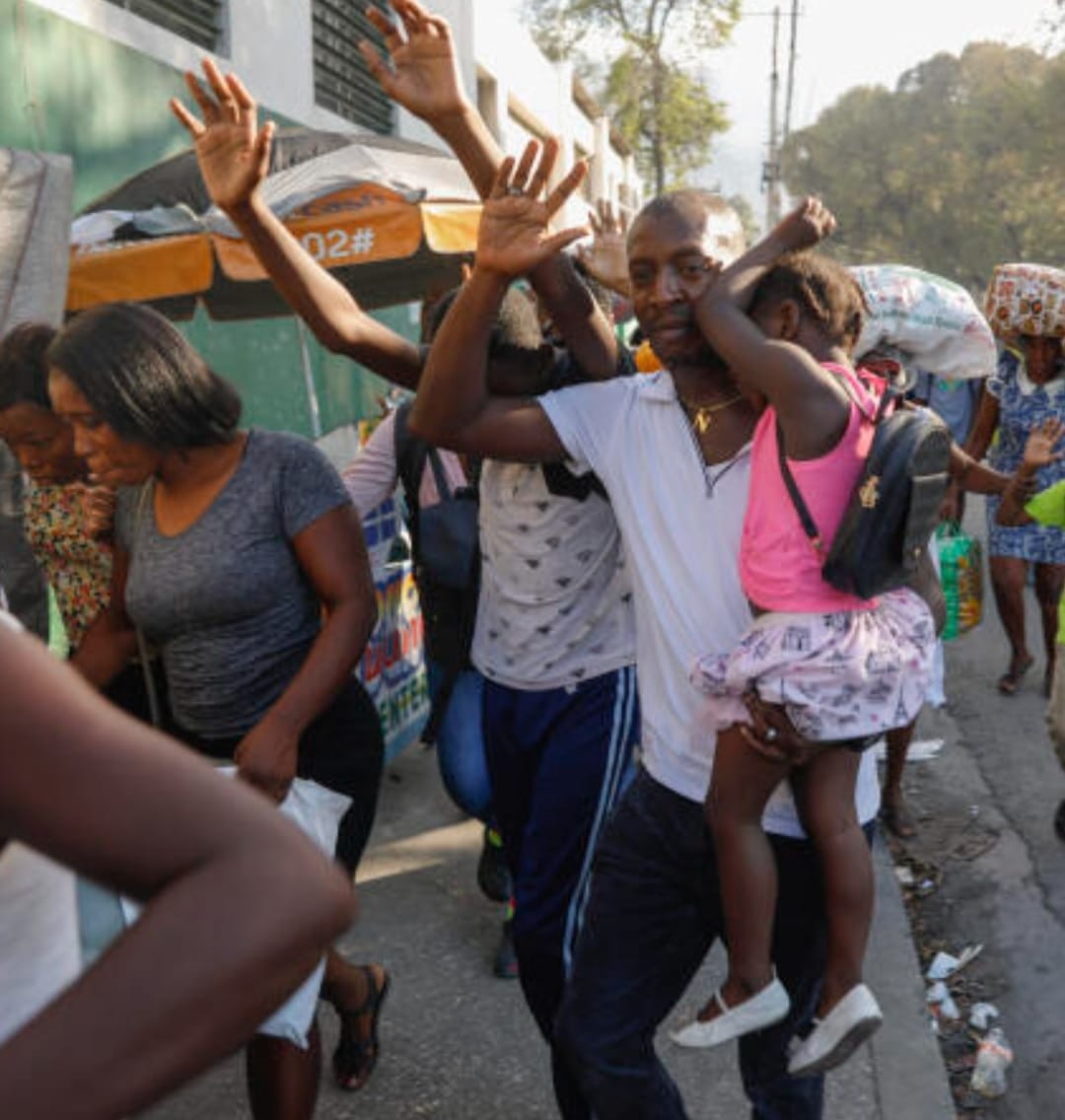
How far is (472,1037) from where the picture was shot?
369cm

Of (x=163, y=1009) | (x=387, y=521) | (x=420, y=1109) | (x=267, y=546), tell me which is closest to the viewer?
(x=163, y=1009)

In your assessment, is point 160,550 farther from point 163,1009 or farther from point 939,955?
point 939,955

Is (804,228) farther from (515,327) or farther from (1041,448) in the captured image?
(1041,448)

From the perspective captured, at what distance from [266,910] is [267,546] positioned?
1875mm

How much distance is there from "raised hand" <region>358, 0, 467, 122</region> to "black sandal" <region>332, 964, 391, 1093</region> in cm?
212

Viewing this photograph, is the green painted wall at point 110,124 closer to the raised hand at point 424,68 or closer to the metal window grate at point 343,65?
the metal window grate at point 343,65

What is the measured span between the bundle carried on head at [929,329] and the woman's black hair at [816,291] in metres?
1.92

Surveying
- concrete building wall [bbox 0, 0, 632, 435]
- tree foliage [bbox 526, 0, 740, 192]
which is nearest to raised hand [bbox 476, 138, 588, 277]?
concrete building wall [bbox 0, 0, 632, 435]

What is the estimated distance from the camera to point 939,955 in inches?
165

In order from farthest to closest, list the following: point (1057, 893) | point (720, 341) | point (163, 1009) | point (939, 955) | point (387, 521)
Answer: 1. point (387, 521)
2. point (1057, 893)
3. point (939, 955)
4. point (720, 341)
5. point (163, 1009)

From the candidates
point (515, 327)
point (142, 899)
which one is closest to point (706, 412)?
point (515, 327)

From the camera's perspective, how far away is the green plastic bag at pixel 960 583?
5.07 metres

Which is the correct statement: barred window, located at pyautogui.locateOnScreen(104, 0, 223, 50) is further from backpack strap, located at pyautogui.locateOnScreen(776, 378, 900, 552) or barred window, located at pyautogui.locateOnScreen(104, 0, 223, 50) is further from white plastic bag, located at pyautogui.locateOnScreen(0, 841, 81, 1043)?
white plastic bag, located at pyautogui.locateOnScreen(0, 841, 81, 1043)

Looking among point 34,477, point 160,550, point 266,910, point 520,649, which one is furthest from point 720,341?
point 34,477
